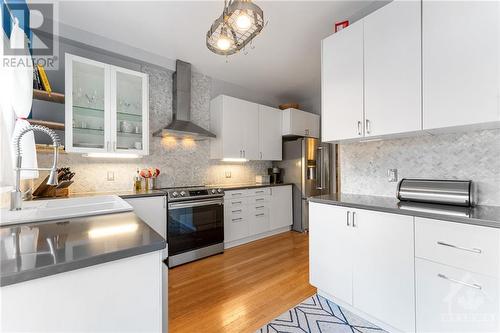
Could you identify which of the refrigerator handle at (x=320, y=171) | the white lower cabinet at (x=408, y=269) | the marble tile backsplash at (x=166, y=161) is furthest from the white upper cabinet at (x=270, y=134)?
the white lower cabinet at (x=408, y=269)

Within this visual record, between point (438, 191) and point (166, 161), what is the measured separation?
3.11 metres

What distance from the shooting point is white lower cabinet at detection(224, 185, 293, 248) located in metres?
3.29

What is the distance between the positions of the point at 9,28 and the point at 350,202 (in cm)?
294

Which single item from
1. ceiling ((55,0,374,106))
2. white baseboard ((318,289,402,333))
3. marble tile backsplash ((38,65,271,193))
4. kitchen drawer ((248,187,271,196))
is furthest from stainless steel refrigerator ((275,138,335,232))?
white baseboard ((318,289,402,333))

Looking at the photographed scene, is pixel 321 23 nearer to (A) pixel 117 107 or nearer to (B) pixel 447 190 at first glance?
(B) pixel 447 190

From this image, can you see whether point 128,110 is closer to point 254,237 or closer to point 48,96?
point 48,96

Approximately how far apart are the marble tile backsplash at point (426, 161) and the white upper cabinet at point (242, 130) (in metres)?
1.74

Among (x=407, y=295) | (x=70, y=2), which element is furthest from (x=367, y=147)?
(x=70, y=2)

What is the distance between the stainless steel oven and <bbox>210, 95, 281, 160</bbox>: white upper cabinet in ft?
2.89

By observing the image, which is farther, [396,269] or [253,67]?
[253,67]

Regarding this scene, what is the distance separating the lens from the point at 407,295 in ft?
4.71

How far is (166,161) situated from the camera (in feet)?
10.6

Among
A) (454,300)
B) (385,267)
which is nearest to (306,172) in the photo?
(385,267)

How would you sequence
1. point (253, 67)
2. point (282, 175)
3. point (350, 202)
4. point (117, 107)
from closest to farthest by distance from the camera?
point (350, 202), point (117, 107), point (253, 67), point (282, 175)
